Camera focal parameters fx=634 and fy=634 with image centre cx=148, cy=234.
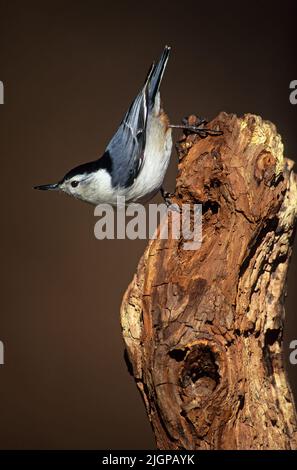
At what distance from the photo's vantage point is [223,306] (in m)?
1.33

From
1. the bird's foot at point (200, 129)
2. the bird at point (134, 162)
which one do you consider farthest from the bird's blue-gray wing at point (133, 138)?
the bird's foot at point (200, 129)

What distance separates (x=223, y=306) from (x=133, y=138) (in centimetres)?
72

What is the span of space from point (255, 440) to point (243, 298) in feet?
0.97

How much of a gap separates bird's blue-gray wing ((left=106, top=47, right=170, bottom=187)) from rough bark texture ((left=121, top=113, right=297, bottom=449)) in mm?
339

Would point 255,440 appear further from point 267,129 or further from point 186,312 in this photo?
point 267,129

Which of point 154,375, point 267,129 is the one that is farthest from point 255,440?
point 267,129

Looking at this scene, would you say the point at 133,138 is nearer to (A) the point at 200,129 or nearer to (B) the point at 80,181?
(B) the point at 80,181

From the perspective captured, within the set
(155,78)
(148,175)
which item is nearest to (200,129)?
(148,175)

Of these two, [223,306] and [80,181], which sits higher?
[80,181]

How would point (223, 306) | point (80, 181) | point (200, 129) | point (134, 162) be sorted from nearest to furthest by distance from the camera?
point (223, 306) < point (200, 129) < point (80, 181) < point (134, 162)

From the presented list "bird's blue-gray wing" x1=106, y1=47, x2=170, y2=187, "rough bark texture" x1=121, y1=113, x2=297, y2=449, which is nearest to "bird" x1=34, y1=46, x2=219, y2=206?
"bird's blue-gray wing" x1=106, y1=47, x2=170, y2=187

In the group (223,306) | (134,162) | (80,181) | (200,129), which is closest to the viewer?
(223,306)

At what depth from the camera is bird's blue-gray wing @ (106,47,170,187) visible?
1802 millimetres

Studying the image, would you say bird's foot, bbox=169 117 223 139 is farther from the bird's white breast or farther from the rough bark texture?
the bird's white breast
